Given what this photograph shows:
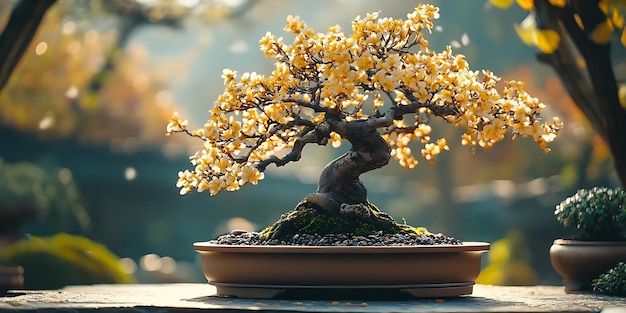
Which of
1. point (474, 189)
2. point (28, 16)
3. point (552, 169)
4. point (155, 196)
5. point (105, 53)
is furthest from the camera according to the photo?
point (474, 189)

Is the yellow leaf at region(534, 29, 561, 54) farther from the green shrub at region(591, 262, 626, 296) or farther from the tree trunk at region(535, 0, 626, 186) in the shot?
the green shrub at region(591, 262, 626, 296)

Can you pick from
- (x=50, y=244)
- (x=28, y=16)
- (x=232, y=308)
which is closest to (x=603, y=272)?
(x=232, y=308)

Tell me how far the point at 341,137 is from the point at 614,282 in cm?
178

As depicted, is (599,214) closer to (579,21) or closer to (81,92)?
(579,21)

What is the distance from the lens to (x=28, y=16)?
5523 millimetres

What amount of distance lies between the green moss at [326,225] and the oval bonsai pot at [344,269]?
32 cm

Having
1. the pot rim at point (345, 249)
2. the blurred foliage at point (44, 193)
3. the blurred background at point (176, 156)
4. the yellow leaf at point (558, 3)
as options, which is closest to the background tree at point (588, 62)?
the yellow leaf at point (558, 3)

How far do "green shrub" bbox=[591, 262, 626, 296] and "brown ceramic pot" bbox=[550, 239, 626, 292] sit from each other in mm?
188

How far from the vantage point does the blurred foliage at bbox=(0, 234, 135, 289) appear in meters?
7.80

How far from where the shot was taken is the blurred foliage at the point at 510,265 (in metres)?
14.1

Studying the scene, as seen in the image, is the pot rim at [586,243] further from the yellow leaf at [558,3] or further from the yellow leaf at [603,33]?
the yellow leaf at [603,33]

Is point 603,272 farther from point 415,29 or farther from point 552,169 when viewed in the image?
point 552,169

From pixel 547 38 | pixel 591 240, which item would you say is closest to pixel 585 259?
pixel 591 240

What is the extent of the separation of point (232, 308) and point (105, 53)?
1219cm
